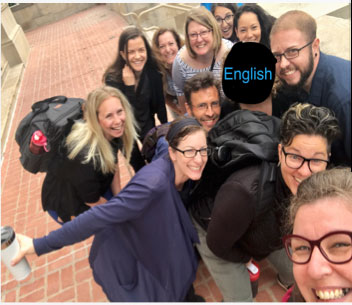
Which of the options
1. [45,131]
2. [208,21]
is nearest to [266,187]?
[45,131]

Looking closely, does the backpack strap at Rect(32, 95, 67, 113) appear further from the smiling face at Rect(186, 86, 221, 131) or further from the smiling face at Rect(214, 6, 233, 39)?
the smiling face at Rect(214, 6, 233, 39)

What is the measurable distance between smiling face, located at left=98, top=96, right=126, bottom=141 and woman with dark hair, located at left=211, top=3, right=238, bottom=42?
1.35 m

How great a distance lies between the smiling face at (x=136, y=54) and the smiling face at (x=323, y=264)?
247 cm

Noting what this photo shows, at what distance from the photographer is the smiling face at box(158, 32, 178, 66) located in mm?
Answer: 3285

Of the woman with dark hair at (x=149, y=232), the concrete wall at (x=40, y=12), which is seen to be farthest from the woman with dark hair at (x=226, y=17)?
the concrete wall at (x=40, y=12)

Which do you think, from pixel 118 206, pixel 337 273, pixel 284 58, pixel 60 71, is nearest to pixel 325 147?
pixel 284 58

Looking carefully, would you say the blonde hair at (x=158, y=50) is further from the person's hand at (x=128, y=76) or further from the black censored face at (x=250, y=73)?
the black censored face at (x=250, y=73)

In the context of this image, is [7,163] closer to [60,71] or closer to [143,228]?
[60,71]

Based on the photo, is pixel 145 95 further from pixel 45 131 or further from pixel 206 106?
pixel 45 131

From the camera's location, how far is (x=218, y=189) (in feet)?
6.36

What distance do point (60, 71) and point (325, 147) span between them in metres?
7.68

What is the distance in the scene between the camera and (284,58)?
1.64m

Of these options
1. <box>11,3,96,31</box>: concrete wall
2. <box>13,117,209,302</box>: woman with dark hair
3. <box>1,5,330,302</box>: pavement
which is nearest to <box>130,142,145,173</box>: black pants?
<box>1,5,330,302</box>: pavement

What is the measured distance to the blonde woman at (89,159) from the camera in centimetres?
217
